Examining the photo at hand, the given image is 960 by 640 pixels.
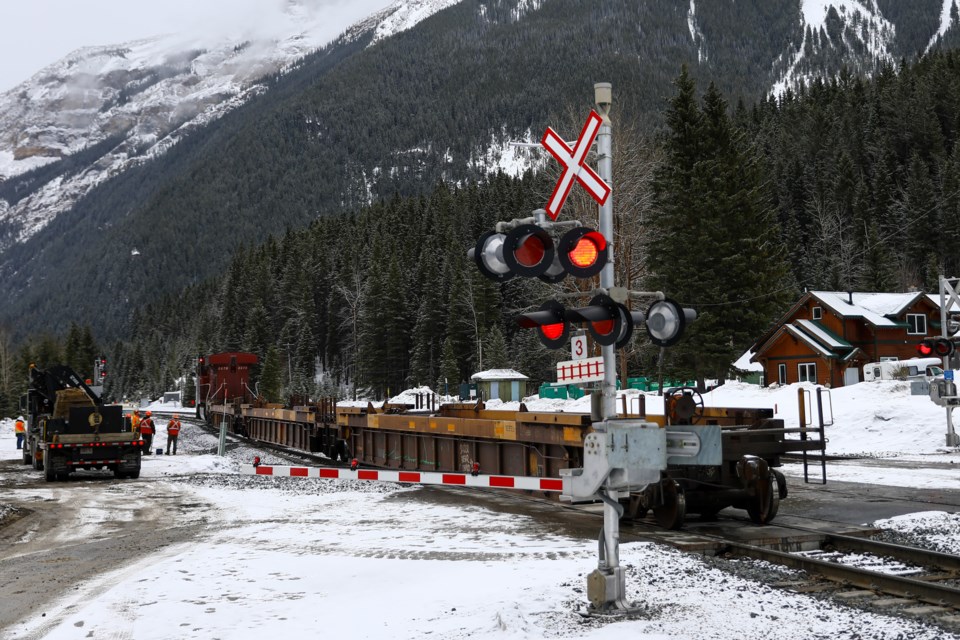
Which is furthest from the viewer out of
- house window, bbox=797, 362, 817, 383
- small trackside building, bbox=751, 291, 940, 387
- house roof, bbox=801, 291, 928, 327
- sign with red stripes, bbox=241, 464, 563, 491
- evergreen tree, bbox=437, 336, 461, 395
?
evergreen tree, bbox=437, 336, 461, 395

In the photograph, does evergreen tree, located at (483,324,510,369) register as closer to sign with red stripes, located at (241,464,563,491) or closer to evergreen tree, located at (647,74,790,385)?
evergreen tree, located at (647,74,790,385)

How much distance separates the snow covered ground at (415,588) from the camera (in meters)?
6.79

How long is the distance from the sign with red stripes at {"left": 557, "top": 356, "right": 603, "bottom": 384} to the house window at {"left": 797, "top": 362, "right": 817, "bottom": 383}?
4793cm

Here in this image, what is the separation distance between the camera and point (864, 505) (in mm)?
13562

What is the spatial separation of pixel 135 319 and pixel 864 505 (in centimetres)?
17388

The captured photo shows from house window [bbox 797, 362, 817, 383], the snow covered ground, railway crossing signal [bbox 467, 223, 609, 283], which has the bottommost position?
the snow covered ground

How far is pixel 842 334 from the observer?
5147cm

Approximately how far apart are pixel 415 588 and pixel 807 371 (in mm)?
48104

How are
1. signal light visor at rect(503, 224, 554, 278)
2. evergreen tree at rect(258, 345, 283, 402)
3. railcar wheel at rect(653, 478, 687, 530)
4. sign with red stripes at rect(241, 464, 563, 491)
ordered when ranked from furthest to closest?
evergreen tree at rect(258, 345, 283, 402)
railcar wheel at rect(653, 478, 687, 530)
sign with red stripes at rect(241, 464, 563, 491)
signal light visor at rect(503, 224, 554, 278)

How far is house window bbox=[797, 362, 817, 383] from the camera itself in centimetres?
5156

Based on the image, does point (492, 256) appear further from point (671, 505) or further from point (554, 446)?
point (554, 446)

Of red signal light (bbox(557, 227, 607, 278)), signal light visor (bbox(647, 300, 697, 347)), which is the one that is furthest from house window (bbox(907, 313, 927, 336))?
red signal light (bbox(557, 227, 607, 278))

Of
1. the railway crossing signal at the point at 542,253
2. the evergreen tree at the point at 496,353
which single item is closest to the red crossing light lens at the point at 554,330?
the railway crossing signal at the point at 542,253

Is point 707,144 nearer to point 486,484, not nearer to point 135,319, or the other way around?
point 486,484
